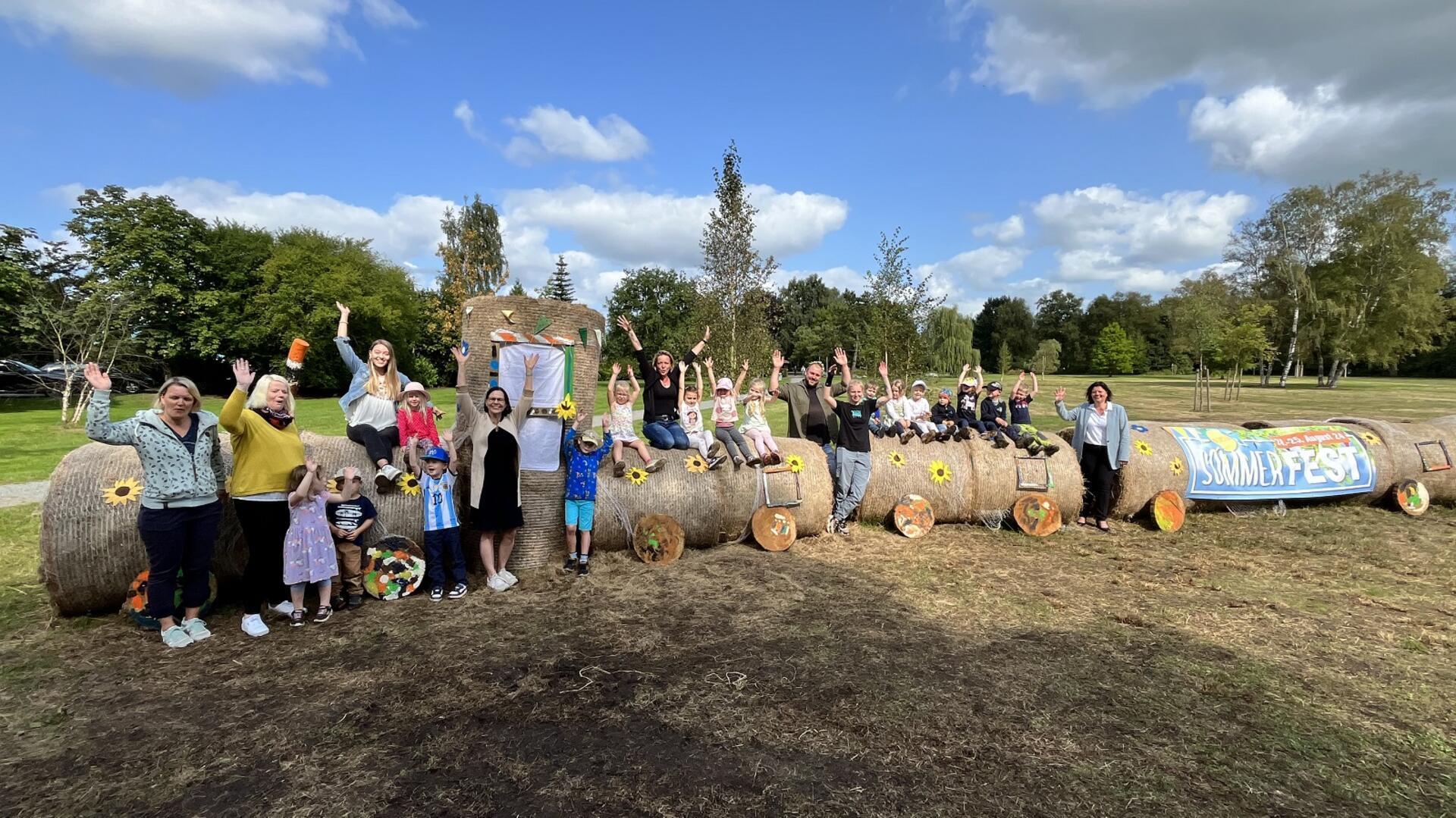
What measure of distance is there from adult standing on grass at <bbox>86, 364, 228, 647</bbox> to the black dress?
2.07 m

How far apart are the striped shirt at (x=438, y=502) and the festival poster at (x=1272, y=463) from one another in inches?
389

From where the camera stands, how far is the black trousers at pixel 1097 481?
8.95 meters

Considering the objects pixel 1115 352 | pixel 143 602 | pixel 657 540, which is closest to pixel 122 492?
pixel 143 602

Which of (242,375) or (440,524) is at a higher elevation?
(242,375)

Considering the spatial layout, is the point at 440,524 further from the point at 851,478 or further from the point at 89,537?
the point at 851,478

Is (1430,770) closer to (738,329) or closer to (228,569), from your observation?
(228,569)

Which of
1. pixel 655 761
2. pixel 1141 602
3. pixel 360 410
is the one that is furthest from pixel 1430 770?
pixel 360 410

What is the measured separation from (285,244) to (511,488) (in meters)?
45.8

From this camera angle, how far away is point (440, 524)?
19.8 feet

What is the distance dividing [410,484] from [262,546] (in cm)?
136

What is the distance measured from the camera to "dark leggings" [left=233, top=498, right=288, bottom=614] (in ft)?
17.1

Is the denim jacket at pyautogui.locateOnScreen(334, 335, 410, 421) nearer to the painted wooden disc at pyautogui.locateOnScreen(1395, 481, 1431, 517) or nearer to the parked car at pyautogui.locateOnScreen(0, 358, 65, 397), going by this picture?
the painted wooden disc at pyautogui.locateOnScreen(1395, 481, 1431, 517)

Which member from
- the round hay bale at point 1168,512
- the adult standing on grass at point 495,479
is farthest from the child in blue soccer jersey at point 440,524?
the round hay bale at point 1168,512

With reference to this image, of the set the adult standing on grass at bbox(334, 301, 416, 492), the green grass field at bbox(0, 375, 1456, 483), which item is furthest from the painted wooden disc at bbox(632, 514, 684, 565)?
the green grass field at bbox(0, 375, 1456, 483)
